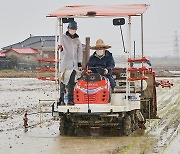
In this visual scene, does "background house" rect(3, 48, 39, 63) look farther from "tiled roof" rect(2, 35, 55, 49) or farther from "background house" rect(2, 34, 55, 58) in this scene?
"tiled roof" rect(2, 35, 55, 49)

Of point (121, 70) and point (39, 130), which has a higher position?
point (121, 70)

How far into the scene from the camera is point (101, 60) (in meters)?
13.1

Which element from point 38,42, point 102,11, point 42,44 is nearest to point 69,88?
point 102,11

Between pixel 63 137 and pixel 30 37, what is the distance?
85.6 metres

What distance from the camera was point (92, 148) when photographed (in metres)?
10.6

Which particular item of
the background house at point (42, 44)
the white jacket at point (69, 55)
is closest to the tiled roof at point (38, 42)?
the background house at point (42, 44)

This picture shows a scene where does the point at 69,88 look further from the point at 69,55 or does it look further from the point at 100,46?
the point at 100,46

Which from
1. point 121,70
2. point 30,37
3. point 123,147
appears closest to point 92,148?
point 123,147

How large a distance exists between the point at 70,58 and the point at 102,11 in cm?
129

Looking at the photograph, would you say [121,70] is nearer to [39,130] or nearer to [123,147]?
[39,130]

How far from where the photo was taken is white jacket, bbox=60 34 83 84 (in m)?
13.0

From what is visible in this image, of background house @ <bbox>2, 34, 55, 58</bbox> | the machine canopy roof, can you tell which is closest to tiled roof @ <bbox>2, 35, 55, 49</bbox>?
background house @ <bbox>2, 34, 55, 58</bbox>

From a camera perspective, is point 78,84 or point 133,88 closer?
point 78,84

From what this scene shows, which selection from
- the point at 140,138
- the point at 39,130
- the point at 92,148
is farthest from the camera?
the point at 39,130
